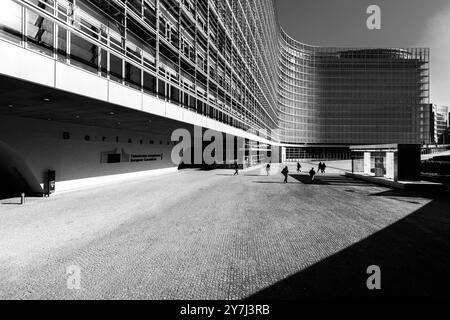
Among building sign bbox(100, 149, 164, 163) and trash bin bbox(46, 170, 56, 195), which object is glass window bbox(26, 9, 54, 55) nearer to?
trash bin bbox(46, 170, 56, 195)

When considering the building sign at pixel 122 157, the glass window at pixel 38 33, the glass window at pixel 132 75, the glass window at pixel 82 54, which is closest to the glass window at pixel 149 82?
the glass window at pixel 132 75

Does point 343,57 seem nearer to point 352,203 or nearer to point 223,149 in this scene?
point 223,149

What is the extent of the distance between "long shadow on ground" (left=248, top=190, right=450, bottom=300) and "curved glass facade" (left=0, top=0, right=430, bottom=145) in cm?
1086

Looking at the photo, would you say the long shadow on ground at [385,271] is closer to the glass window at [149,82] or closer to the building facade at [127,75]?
the building facade at [127,75]

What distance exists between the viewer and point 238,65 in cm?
3775

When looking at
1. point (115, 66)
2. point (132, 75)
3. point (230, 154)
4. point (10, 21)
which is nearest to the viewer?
point (10, 21)

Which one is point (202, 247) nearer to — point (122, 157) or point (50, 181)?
point (50, 181)

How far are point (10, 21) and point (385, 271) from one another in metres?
15.0

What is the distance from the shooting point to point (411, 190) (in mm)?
16375

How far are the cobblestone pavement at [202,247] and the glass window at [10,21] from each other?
7.42 meters

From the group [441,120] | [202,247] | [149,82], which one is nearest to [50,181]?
[149,82]

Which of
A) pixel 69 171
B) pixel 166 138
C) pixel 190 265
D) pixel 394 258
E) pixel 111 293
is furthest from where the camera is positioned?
pixel 166 138

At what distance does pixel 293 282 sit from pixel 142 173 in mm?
20963

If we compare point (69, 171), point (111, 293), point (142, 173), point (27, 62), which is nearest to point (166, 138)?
point (142, 173)
